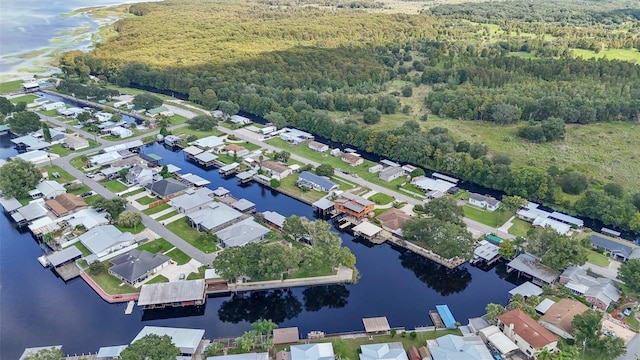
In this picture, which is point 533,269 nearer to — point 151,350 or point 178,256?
point 151,350

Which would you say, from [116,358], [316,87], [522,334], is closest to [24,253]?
[116,358]

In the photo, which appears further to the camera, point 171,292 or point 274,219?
point 274,219

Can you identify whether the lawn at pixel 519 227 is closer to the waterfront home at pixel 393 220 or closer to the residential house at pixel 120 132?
the waterfront home at pixel 393 220

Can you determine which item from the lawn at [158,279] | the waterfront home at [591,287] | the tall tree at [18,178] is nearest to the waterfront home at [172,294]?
the lawn at [158,279]

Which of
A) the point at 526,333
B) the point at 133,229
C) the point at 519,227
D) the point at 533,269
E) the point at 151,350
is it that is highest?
the point at 151,350

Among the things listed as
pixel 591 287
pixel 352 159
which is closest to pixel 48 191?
pixel 352 159

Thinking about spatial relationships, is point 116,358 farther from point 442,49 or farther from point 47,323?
point 442,49
